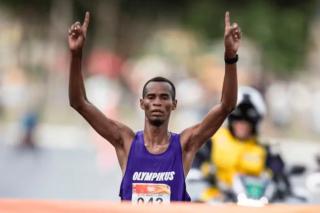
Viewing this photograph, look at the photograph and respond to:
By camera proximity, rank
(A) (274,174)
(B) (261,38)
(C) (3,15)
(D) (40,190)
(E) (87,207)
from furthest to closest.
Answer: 1. (C) (3,15)
2. (B) (261,38)
3. (D) (40,190)
4. (A) (274,174)
5. (E) (87,207)

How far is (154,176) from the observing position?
7570mm

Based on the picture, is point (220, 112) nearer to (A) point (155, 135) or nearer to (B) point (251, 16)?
(A) point (155, 135)

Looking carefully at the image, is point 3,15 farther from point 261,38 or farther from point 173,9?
point 261,38

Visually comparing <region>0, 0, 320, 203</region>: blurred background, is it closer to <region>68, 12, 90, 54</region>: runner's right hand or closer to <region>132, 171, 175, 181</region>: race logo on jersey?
<region>132, 171, 175, 181</region>: race logo on jersey

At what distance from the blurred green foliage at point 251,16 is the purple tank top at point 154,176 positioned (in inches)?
1132

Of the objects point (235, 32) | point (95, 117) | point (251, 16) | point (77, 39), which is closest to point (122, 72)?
point (251, 16)

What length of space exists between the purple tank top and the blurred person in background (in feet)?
7.17

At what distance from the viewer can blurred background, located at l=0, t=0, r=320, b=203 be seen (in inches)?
790

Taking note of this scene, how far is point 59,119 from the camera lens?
108ft

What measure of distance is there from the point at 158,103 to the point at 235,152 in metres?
2.62

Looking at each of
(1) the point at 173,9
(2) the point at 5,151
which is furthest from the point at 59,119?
(1) the point at 173,9

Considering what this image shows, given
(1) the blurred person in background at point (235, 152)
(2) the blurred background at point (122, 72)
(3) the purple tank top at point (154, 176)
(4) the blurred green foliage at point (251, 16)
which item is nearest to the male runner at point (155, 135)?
(3) the purple tank top at point (154, 176)

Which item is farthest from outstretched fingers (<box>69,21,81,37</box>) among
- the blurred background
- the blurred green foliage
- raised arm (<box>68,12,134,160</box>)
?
the blurred green foliage

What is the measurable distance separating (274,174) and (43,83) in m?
26.5
